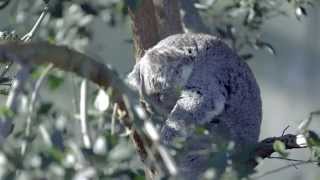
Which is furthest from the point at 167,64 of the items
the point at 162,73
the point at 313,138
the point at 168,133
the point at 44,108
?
the point at 44,108

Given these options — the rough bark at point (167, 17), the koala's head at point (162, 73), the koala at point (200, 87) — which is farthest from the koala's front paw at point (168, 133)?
the rough bark at point (167, 17)

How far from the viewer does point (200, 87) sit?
2141 mm

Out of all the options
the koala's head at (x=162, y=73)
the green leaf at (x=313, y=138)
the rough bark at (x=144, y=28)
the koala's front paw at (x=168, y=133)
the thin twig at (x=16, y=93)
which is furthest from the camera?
the rough bark at (x=144, y=28)

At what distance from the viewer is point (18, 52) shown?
123cm

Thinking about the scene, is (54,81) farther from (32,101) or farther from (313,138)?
(313,138)

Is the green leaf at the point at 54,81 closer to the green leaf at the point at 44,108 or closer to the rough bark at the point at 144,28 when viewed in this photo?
the green leaf at the point at 44,108

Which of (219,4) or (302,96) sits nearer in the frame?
(219,4)

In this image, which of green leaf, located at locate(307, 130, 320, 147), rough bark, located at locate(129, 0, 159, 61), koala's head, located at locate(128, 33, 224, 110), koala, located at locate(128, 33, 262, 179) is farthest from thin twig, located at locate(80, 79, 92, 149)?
rough bark, located at locate(129, 0, 159, 61)

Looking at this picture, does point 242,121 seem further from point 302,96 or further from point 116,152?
point 302,96

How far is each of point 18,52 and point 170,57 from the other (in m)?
1.04

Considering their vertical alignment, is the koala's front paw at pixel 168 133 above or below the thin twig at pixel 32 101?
below

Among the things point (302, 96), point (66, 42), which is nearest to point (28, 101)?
point (66, 42)

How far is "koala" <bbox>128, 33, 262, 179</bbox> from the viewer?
205 cm

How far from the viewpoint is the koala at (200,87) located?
2053 millimetres
